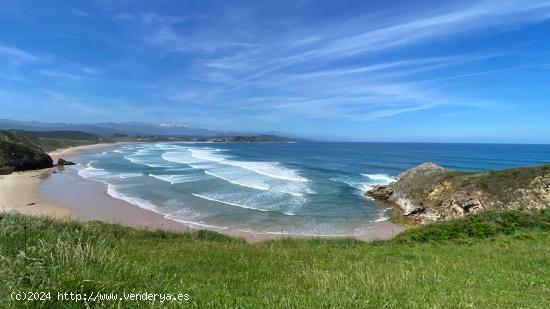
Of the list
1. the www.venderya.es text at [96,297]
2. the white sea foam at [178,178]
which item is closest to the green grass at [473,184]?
the white sea foam at [178,178]

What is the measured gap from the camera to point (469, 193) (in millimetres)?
28781

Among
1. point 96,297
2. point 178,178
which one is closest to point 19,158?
point 178,178

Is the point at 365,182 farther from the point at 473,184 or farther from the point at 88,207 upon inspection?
the point at 88,207

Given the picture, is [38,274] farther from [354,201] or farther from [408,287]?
[354,201]

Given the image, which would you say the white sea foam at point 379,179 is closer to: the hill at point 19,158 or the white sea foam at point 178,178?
the white sea foam at point 178,178

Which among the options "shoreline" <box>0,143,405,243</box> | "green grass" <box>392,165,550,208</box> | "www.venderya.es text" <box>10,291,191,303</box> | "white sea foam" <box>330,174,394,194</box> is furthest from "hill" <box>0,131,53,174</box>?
"www.venderya.es text" <box>10,291,191,303</box>

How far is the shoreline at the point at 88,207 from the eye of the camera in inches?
977

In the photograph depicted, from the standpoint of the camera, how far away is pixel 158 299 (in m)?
4.33

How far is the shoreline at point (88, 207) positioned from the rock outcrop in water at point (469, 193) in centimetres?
466

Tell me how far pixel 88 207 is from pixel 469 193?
33597 millimetres

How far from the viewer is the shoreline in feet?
81.4

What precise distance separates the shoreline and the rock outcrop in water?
15.3ft

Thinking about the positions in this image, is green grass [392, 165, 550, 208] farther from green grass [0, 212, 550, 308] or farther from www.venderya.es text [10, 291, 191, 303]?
www.venderya.es text [10, 291, 191, 303]

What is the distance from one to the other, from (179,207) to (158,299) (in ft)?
93.7
